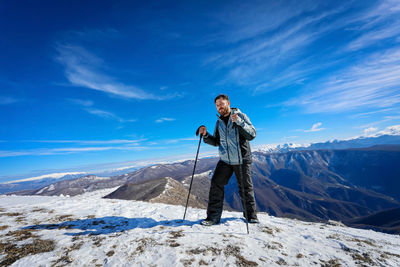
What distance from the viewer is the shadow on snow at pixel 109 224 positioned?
664 cm

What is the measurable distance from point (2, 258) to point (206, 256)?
5.26 m

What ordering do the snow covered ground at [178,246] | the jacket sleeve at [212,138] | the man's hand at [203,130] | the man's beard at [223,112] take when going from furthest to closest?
1. the jacket sleeve at [212,138]
2. the man's hand at [203,130]
3. the man's beard at [223,112]
4. the snow covered ground at [178,246]

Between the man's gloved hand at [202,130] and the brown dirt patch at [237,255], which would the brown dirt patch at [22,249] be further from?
the man's gloved hand at [202,130]

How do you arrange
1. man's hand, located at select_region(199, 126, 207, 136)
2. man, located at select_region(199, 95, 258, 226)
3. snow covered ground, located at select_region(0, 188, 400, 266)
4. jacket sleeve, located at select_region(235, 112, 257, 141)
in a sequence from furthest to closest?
man's hand, located at select_region(199, 126, 207, 136)
man, located at select_region(199, 95, 258, 226)
jacket sleeve, located at select_region(235, 112, 257, 141)
snow covered ground, located at select_region(0, 188, 400, 266)

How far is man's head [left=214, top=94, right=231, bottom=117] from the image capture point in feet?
22.8

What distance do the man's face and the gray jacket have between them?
1.11 ft

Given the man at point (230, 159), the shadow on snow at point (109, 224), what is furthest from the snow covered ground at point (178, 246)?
the man at point (230, 159)

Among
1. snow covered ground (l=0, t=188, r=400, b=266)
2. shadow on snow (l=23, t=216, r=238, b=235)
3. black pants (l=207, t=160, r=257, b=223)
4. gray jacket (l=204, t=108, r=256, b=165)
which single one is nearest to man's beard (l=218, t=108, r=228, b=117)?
gray jacket (l=204, t=108, r=256, b=165)

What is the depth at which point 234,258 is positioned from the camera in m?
4.24

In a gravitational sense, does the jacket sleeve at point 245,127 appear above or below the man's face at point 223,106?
below

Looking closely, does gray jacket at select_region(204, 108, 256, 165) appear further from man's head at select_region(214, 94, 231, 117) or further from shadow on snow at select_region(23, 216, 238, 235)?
shadow on snow at select_region(23, 216, 238, 235)

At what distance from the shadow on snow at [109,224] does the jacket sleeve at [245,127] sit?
12.2ft

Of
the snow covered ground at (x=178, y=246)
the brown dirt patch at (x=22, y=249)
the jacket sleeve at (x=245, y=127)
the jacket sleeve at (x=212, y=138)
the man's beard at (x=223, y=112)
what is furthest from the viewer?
the jacket sleeve at (x=212, y=138)


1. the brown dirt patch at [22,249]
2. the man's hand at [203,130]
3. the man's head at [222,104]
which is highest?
the man's head at [222,104]
